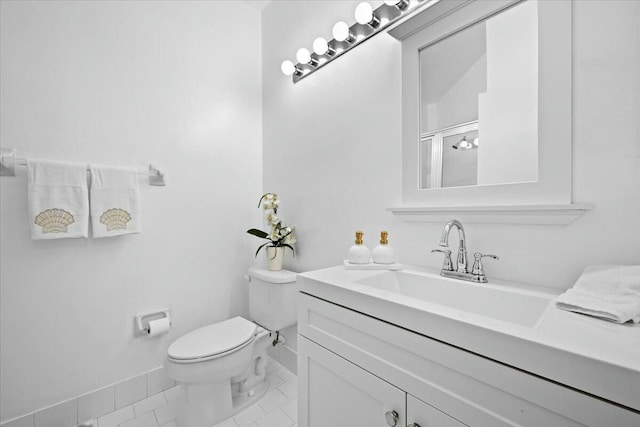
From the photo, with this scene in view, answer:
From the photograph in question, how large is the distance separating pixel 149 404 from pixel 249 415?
587 millimetres

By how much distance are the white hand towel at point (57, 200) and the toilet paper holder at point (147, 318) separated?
55cm

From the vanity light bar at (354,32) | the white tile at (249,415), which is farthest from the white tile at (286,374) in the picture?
the vanity light bar at (354,32)

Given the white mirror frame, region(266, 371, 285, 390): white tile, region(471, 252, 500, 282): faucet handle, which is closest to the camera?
the white mirror frame

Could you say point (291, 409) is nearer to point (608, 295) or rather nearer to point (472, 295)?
point (472, 295)

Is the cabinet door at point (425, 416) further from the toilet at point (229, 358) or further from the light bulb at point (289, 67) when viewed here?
the light bulb at point (289, 67)

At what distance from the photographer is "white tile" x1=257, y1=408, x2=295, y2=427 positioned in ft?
4.57

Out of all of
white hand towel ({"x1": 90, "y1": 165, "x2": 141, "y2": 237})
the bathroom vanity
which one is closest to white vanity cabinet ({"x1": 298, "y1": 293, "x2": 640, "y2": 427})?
the bathroom vanity

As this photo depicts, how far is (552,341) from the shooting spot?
497mm

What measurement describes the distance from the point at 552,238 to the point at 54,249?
82.0 inches

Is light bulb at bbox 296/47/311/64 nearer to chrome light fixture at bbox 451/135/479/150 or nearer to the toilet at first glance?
chrome light fixture at bbox 451/135/479/150

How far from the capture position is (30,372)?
129cm

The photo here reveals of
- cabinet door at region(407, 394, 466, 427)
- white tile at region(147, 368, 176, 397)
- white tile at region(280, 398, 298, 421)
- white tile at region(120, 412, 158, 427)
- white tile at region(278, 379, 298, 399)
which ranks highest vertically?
cabinet door at region(407, 394, 466, 427)

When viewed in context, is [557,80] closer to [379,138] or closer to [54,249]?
[379,138]

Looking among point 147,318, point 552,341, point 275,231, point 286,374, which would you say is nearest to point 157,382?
point 147,318
